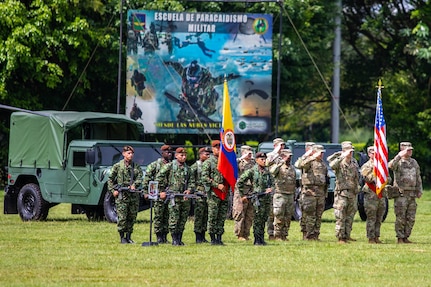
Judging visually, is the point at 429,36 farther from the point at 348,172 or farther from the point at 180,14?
the point at 348,172

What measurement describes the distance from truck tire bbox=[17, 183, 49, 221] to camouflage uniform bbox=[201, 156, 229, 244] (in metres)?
7.23

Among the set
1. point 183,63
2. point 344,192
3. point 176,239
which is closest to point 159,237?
point 176,239

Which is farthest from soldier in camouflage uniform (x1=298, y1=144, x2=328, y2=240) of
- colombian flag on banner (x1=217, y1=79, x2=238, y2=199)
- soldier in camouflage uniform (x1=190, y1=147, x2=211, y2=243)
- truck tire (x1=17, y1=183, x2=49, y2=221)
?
truck tire (x1=17, y1=183, x2=49, y2=221)

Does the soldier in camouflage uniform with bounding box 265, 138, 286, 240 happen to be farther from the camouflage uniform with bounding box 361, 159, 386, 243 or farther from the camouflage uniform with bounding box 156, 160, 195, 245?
the camouflage uniform with bounding box 156, 160, 195, 245

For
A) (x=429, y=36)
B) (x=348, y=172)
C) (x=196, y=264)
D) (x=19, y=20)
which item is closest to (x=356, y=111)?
(x=429, y=36)

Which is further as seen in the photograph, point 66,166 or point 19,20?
point 19,20

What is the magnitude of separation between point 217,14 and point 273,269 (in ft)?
57.9

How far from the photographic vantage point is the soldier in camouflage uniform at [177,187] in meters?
19.7

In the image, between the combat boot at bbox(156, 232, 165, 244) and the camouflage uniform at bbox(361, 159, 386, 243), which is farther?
the camouflage uniform at bbox(361, 159, 386, 243)

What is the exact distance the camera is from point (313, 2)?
43688 mm

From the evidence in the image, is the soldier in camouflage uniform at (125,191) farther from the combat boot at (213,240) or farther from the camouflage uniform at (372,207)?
the camouflage uniform at (372,207)

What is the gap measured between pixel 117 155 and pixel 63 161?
3.89 ft

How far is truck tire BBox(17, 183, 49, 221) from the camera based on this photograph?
2634 cm

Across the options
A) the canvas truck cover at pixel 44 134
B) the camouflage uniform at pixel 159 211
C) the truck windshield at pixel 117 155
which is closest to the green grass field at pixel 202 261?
the camouflage uniform at pixel 159 211
